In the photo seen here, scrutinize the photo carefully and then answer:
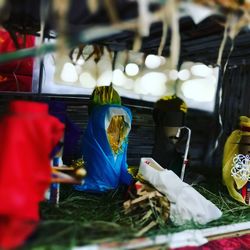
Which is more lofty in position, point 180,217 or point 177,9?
point 177,9

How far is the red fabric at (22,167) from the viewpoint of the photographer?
0.90 metres

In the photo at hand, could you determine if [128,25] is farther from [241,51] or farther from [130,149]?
[130,149]

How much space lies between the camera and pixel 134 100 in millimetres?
2744

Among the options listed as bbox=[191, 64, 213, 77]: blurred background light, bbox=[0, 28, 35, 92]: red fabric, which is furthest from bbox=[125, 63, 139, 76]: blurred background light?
bbox=[0, 28, 35, 92]: red fabric

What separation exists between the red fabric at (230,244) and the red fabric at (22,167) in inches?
28.3

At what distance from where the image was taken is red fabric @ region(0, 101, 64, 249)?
2.96 feet

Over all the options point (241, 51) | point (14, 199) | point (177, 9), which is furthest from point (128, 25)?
point (241, 51)

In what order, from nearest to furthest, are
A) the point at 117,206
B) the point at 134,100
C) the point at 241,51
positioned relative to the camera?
the point at 117,206 → the point at 241,51 → the point at 134,100

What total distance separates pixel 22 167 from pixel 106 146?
90 cm

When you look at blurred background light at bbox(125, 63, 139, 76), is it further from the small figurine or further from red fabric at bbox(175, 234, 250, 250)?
red fabric at bbox(175, 234, 250, 250)

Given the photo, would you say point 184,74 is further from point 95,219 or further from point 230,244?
point 95,219

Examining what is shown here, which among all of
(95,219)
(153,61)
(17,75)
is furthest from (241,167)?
(17,75)

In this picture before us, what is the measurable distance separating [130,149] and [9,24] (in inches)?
49.0

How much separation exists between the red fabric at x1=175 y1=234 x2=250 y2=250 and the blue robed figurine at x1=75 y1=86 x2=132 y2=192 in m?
0.52
